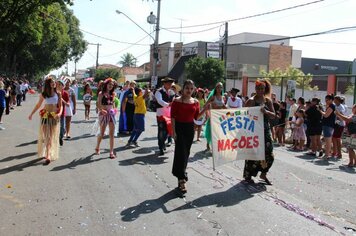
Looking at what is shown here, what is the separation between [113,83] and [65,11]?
54.4 meters

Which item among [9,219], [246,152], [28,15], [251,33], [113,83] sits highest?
[251,33]

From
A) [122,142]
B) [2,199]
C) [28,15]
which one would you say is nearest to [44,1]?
[28,15]

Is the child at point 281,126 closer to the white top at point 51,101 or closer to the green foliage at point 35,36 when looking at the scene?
the white top at point 51,101

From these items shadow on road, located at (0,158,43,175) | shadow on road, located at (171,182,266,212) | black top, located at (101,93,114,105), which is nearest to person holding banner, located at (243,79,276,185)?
shadow on road, located at (171,182,266,212)

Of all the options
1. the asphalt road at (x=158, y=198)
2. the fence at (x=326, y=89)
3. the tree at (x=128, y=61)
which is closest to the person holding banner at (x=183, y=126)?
the asphalt road at (x=158, y=198)

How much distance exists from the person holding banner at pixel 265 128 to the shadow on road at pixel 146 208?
5.62 ft

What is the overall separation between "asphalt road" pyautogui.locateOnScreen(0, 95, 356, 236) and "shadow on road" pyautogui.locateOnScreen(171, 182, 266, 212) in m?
0.02

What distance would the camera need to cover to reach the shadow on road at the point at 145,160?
9382 mm

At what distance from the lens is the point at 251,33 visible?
57781 millimetres

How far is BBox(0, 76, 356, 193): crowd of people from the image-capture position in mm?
7031

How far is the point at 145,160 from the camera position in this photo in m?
9.77

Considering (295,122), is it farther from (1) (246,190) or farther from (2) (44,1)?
(2) (44,1)

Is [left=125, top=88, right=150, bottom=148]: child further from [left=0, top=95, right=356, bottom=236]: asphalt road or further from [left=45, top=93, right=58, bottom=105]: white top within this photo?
[left=45, top=93, right=58, bottom=105]: white top

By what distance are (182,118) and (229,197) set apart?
59.0 inches
